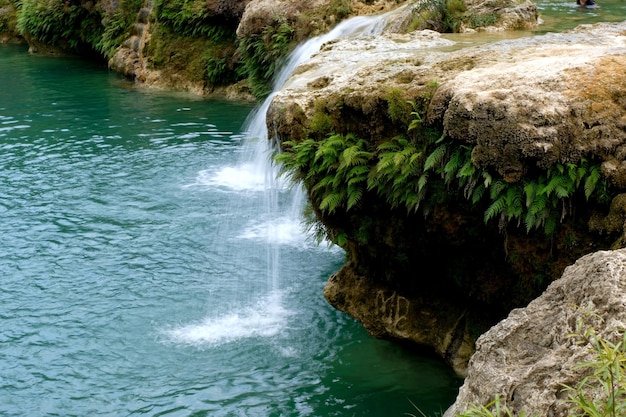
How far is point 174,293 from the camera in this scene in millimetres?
11500

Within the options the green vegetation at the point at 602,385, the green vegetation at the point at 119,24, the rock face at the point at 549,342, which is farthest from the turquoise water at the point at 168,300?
the green vegetation at the point at 119,24

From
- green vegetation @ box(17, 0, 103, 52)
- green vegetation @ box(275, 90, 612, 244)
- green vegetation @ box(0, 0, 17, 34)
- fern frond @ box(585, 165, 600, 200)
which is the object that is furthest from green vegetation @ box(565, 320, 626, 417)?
green vegetation @ box(0, 0, 17, 34)

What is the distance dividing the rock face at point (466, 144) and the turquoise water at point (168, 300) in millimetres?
766

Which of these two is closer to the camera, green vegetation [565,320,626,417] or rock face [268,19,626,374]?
green vegetation [565,320,626,417]

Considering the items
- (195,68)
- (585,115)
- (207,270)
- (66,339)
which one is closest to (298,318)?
(207,270)

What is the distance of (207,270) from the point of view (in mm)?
12172

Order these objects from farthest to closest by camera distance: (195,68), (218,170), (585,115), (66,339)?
1. (195,68)
2. (218,170)
3. (66,339)
4. (585,115)

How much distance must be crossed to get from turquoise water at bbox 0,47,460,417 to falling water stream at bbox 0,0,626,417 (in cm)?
3

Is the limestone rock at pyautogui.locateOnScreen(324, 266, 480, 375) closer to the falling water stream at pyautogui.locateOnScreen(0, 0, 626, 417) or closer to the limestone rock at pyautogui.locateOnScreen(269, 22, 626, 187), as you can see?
the falling water stream at pyautogui.locateOnScreen(0, 0, 626, 417)

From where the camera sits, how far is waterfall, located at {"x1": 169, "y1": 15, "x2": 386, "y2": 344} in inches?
410

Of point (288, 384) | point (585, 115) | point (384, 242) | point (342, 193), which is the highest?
point (585, 115)

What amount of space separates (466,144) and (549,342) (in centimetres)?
317

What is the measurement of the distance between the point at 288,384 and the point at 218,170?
8309 mm

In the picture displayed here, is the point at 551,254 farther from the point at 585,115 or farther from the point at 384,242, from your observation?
the point at 384,242
